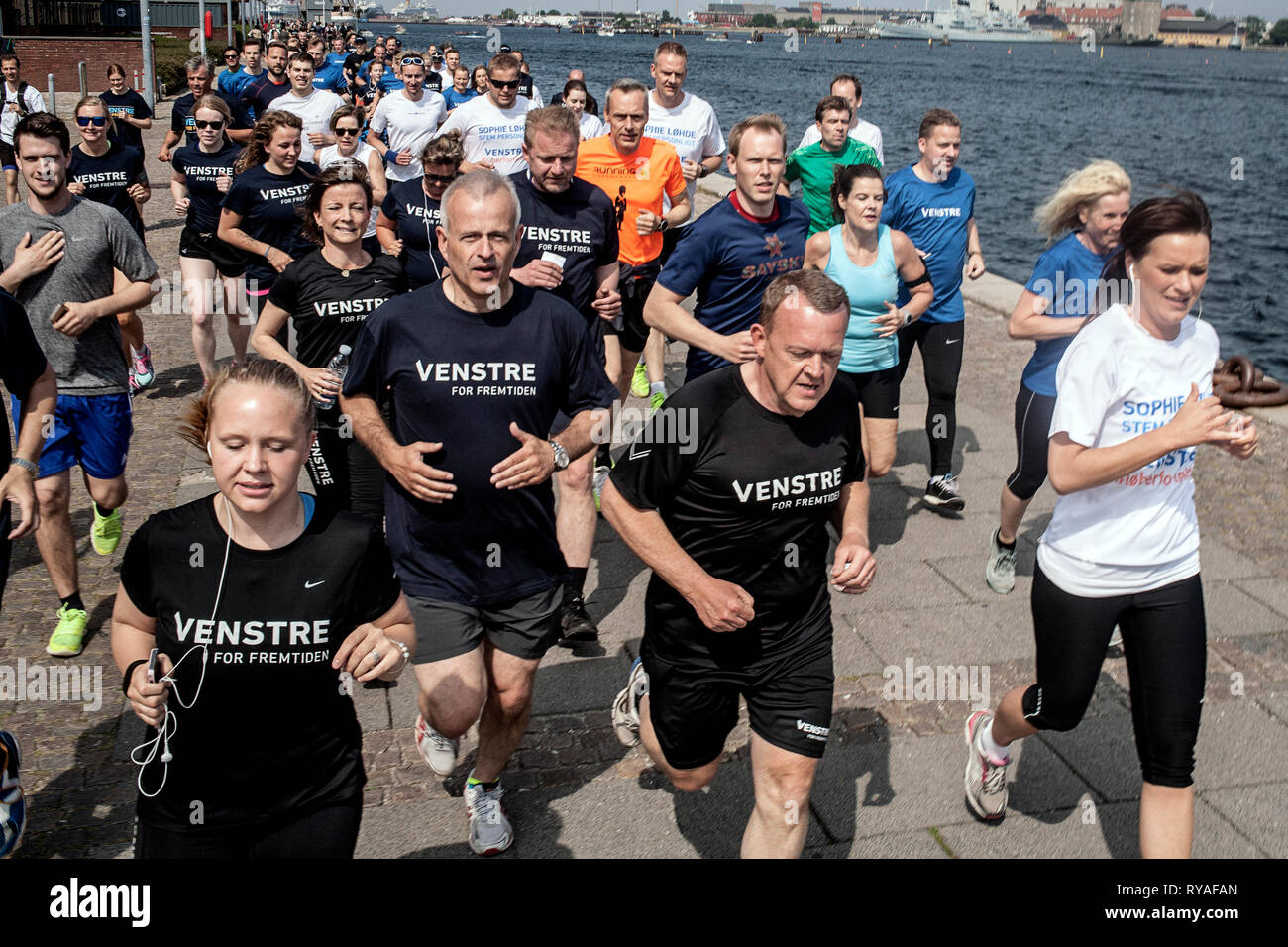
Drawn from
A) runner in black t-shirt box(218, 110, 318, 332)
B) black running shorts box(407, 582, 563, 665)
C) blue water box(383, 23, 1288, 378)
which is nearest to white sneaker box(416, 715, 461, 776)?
black running shorts box(407, 582, 563, 665)

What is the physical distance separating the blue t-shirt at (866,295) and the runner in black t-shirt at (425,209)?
88.9 inches

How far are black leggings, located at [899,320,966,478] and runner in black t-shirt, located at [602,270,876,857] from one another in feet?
12.6

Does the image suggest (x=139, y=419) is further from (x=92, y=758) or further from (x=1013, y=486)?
(x=1013, y=486)

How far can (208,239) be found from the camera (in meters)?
9.50

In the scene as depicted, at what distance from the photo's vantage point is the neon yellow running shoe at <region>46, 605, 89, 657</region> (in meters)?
5.72

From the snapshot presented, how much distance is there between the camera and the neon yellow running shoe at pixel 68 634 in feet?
18.8

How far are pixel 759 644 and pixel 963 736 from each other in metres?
1.64

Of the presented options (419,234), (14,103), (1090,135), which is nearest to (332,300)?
(419,234)

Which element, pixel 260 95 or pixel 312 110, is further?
pixel 260 95

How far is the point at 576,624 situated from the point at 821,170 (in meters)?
4.80

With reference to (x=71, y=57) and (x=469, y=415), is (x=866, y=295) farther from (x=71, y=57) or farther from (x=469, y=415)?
(x=71, y=57)

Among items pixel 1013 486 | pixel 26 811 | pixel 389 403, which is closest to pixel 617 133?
pixel 1013 486

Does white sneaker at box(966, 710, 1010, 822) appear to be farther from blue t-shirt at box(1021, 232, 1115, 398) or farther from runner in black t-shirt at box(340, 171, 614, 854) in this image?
blue t-shirt at box(1021, 232, 1115, 398)
